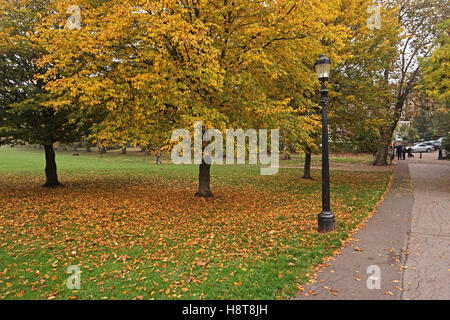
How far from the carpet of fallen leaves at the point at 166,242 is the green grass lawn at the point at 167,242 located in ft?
0.07

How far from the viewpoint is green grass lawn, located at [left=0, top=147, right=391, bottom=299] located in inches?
175

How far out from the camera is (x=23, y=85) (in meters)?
11.2

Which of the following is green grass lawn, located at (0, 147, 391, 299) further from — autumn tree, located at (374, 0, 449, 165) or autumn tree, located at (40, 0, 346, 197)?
autumn tree, located at (374, 0, 449, 165)

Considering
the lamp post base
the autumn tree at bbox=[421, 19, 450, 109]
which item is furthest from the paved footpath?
the autumn tree at bbox=[421, 19, 450, 109]

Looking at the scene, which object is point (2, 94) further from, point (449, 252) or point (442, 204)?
point (442, 204)

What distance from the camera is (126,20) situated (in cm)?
760

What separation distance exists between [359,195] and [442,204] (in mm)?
2695

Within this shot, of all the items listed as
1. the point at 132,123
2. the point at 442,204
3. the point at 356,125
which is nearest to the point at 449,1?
the point at 356,125

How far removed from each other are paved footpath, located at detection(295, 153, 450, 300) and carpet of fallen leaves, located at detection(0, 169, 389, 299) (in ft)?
1.27

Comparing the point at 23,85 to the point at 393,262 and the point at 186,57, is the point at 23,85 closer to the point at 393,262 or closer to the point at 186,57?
the point at 186,57

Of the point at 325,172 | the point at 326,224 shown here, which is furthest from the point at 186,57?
the point at 326,224

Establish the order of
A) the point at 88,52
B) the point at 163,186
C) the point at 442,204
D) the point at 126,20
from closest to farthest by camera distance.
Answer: the point at 126,20 < the point at 88,52 < the point at 442,204 < the point at 163,186

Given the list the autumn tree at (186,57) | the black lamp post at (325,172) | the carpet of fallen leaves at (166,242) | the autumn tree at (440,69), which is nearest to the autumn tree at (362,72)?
the autumn tree at (440,69)

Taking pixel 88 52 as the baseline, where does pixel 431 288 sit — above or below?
below
